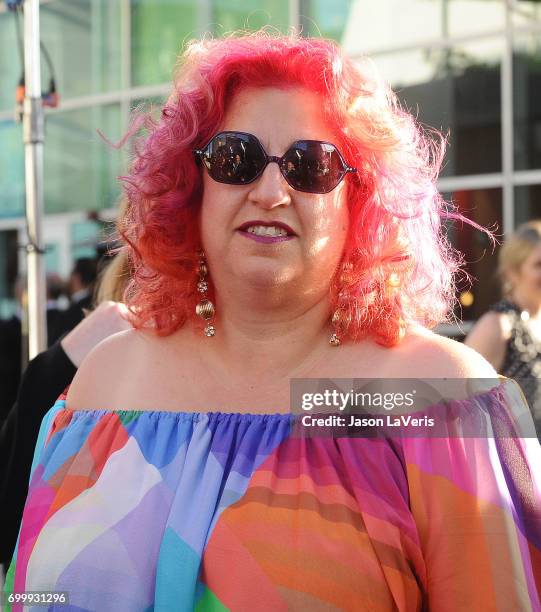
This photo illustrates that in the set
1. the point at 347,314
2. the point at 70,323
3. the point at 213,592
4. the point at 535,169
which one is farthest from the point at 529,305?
the point at 535,169

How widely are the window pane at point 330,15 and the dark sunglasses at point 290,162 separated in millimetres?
7415

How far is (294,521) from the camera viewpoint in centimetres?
156

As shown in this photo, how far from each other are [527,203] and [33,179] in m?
5.83

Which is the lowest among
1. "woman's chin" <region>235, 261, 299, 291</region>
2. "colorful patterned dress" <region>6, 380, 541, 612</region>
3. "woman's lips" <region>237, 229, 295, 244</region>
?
"colorful patterned dress" <region>6, 380, 541, 612</region>

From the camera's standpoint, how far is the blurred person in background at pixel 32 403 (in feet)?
7.58

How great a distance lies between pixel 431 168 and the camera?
1.92 meters

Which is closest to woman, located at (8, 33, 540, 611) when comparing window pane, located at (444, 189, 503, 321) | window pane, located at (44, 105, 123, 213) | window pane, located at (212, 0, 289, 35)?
window pane, located at (444, 189, 503, 321)

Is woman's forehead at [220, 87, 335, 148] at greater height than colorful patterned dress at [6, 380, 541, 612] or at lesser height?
greater

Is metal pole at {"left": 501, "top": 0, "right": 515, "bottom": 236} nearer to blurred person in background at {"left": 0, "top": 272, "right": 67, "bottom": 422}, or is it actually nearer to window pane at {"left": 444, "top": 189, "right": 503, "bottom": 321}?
window pane at {"left": 444, "top": 189, "right": 503, "bottom": 321}

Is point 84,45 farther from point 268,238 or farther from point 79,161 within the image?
point 268,238

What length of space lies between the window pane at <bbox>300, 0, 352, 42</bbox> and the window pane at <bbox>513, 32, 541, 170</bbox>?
181 cm

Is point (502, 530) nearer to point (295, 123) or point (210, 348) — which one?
point (210, 348)

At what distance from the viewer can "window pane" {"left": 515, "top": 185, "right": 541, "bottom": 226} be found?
7.99 m

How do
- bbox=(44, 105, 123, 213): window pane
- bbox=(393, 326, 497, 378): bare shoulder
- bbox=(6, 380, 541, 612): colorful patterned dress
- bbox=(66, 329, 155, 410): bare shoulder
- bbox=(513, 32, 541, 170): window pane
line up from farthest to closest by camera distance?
1. bbox=(44, 105, 123, 213): window pane
2. bbox=(513, 32, 541, 170): window pane
3. bbox=(66, 329, 155, 410): bare shoulder
4. bbox=(393, 326, 497, 378): bare shoulder
5. bbox=(6, 380, 541, 612): colorful patterned dress
